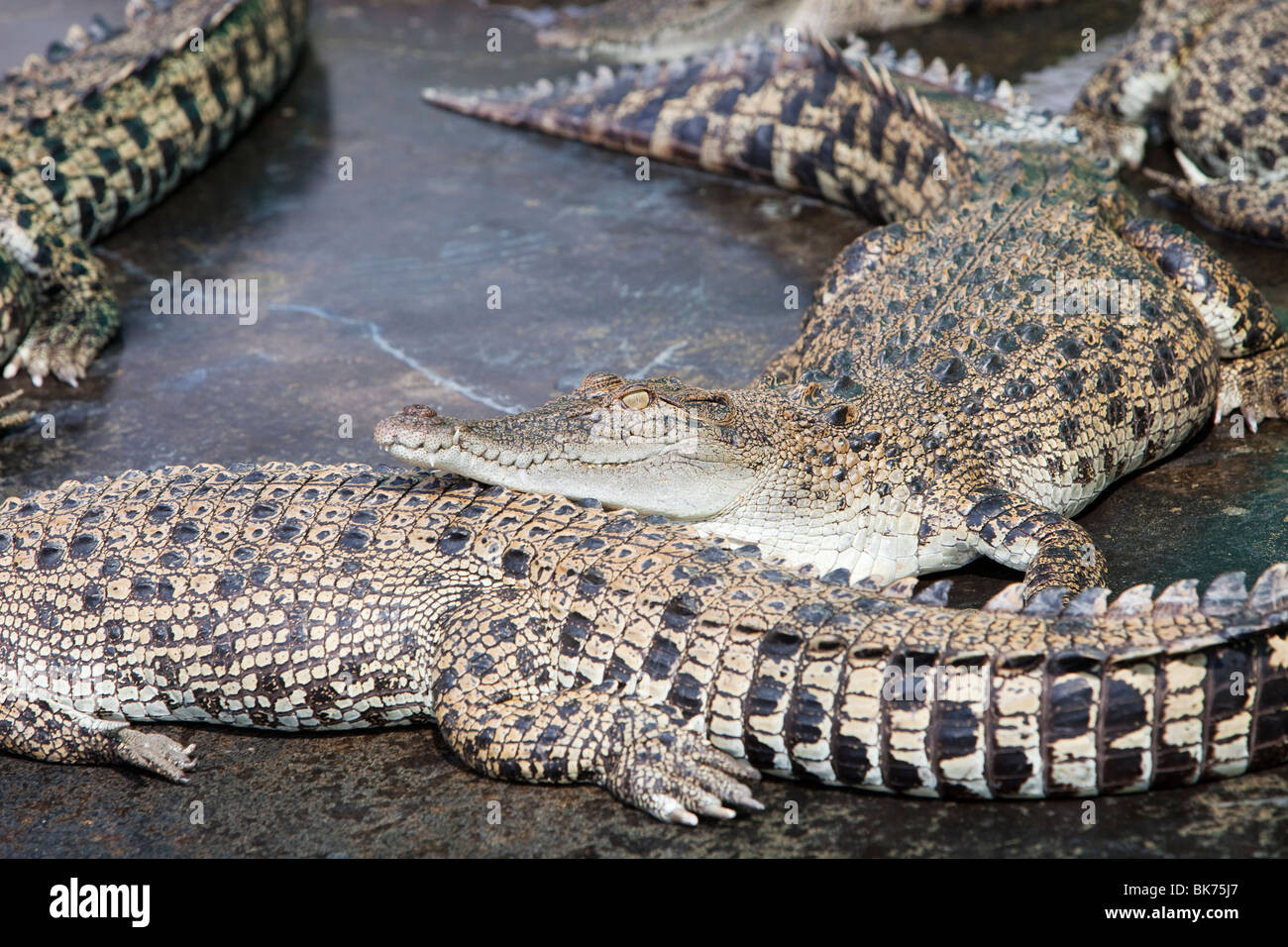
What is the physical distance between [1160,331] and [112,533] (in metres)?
3.39

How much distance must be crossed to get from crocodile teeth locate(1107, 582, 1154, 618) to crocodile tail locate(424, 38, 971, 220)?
3072 millimetres

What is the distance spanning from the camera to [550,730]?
11.0 ft

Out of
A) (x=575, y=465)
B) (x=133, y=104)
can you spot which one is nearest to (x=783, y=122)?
(x=133, y=104)

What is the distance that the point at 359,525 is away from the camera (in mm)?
3709

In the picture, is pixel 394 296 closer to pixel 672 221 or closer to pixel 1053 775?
pixel 672 221

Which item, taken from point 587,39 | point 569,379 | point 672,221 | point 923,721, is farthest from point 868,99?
point 923,721

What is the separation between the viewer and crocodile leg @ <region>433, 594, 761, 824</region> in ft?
10.4

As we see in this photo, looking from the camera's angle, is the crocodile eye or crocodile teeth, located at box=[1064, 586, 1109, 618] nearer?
crocodile teeth, located at box=[1064, 586, 1109, 618]

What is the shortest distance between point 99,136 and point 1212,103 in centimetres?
550

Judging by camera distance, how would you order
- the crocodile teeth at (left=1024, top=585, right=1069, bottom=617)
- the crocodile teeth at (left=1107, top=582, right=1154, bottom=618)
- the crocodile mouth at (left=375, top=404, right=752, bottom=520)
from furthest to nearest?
the crocodile mouth at (left=375, top=404, right=752, bottom=520) < the crocodile teeth at (left=1024, top=585, right=1069, bottom=617) < the crocodile teeth at (left=1107, top=582, right=1154, bottom=618)

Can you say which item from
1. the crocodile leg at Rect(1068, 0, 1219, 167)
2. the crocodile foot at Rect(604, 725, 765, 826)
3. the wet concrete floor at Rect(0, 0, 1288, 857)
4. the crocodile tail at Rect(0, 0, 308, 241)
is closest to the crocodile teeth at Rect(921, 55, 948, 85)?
the wet concrete floor at Rect(0, 0, 1288, 857)

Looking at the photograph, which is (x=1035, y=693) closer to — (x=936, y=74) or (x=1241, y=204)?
(x=1241, y=204)

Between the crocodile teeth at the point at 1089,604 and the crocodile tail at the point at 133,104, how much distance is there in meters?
5.32

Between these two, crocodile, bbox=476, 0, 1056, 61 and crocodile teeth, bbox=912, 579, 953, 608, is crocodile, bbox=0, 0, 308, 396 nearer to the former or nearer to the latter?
crocodile, bbox=476, 0, 1056, 61
